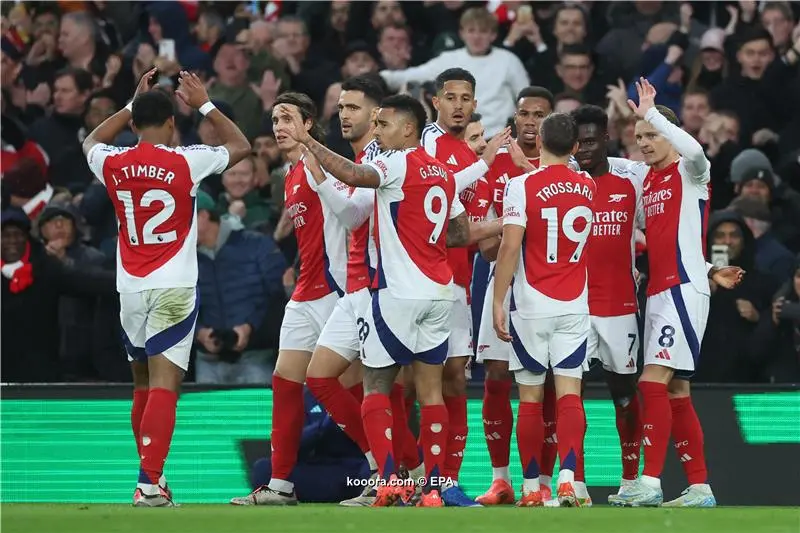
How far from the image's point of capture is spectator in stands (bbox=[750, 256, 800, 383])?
13562 millimetres

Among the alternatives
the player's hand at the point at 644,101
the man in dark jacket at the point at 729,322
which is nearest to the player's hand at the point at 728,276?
the player's hand at the point at 644,101

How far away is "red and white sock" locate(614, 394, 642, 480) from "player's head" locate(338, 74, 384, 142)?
8.90 ft

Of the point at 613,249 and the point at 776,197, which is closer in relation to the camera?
the point at 613,249

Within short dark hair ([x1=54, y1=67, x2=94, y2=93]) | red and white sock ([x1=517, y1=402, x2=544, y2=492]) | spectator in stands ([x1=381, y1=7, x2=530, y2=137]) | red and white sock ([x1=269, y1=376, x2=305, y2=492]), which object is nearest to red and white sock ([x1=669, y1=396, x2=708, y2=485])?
red and white sock ([x1=517, y1=402, x2=544, y2=492])

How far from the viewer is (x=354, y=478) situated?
11.6 meters

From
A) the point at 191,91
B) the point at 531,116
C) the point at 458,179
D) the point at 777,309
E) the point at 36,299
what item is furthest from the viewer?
the point at 36,299

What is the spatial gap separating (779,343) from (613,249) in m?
3.09

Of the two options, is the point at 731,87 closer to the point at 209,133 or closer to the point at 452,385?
the point at 209,133

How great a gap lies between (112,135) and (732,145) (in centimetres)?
729

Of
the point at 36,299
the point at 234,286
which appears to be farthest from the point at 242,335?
the point at 36,299

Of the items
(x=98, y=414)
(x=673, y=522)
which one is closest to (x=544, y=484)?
(x=673, y=522)

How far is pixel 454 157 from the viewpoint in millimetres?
11188

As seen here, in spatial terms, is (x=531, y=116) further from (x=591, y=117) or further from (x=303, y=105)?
(x=303, y=105)

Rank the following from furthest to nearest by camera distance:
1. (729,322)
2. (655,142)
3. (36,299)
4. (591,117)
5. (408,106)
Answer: (36,299) → (729,322) → (591,117) → (655,142) → (408,106)
